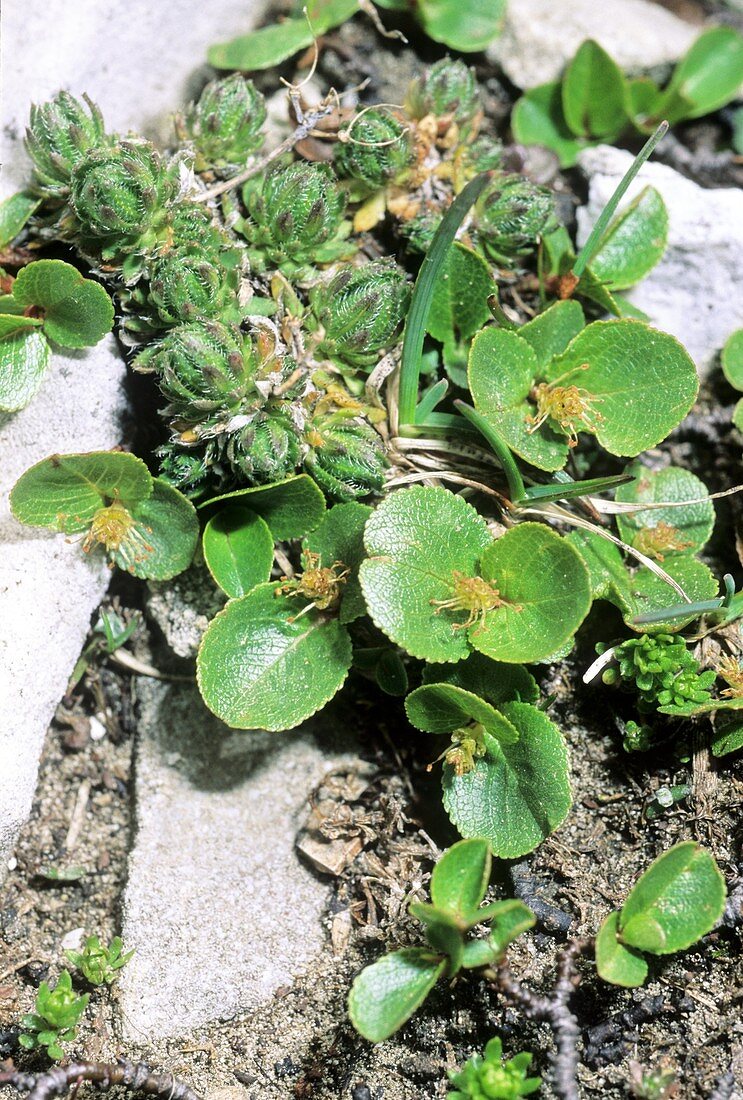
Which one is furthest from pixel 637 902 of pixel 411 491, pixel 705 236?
pixel 705 236

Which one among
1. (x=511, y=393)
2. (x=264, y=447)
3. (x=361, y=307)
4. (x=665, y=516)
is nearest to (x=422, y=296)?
(x=361, y=307)

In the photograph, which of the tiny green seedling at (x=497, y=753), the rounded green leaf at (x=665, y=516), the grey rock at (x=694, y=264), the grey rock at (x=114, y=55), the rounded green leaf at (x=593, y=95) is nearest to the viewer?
the tiny green seedling at (x=497, y=753)

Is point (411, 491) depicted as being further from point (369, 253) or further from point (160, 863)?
point (160, 863)

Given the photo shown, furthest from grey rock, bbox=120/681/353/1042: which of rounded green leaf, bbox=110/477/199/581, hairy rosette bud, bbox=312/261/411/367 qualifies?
hairy rosette bud, bbox=312/261/411/367

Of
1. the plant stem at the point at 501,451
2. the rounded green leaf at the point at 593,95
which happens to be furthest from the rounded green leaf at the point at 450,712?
the rounded green leaf at the point at 593,95

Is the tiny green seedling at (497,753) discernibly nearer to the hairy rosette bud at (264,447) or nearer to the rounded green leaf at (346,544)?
the rounded green leaf at (346,544)

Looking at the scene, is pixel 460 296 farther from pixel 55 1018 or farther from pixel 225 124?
pixel 55 1018
